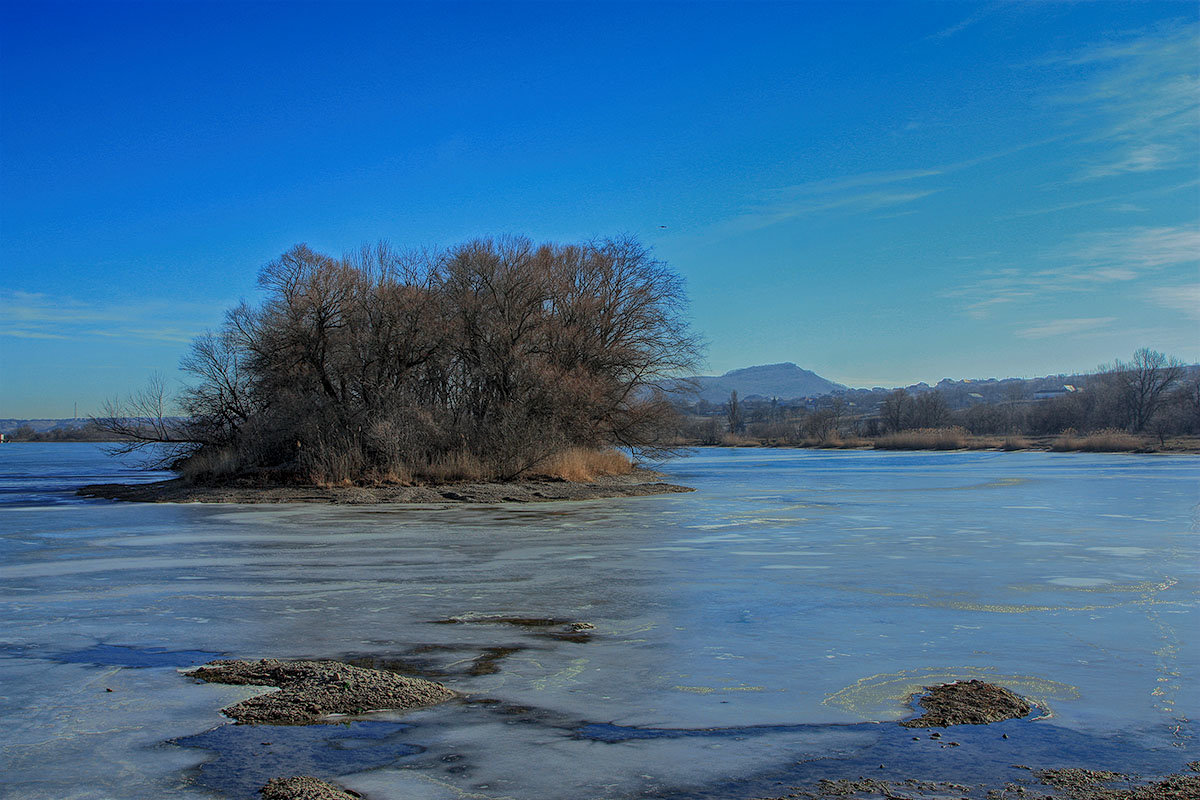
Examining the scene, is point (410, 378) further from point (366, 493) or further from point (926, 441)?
point (926, 441)

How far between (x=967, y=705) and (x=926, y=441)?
6669 cm

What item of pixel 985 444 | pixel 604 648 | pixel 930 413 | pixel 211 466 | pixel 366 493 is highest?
pixel 930 413

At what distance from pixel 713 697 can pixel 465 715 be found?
4.93 ft

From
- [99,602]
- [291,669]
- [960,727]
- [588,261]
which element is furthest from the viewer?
[588,261]

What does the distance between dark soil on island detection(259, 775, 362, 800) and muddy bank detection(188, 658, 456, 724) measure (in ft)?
3.13

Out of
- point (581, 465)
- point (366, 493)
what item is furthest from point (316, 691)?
point (581, 465)

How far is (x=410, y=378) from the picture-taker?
26484mm

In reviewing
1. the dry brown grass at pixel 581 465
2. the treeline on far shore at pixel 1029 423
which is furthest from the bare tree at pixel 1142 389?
the dry brown grass at pixel 581 465

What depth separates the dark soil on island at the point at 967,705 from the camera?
4820mm

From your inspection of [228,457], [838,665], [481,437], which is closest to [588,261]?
[481,437]

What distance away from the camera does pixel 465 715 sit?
497cm

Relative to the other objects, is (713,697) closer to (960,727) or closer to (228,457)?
(960,727)

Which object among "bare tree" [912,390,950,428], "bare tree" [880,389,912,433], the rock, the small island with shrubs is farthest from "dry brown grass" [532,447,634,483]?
"bare tree" [912,390,950,428]

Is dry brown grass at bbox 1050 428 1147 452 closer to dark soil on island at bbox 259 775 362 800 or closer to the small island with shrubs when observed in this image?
the small island with shrubs
